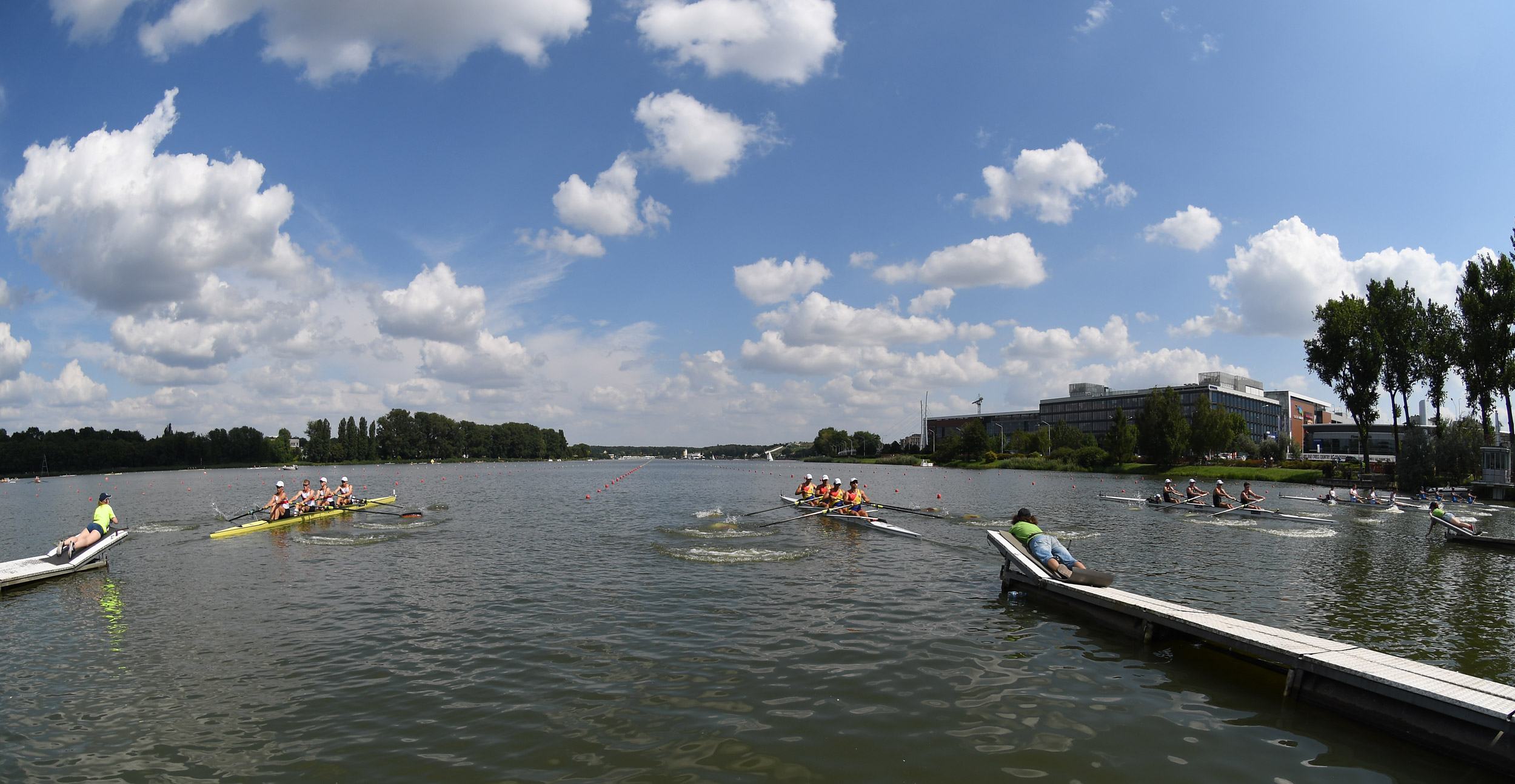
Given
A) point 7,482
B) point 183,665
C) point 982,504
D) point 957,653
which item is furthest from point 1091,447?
point 7,482

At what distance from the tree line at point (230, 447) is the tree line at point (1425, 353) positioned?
163 m

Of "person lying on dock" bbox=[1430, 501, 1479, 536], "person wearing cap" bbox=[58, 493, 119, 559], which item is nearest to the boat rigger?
"person wearing cap" bbox=[58, 493, 119, 559]

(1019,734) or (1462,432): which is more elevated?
(1462,432)

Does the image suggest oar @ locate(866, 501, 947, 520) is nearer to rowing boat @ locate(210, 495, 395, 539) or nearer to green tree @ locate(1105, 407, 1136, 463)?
rowing boat @ locate(210, 495, 395, 539)

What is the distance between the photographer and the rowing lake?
715cm

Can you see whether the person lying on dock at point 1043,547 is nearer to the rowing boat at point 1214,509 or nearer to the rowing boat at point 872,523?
the rowing boat at point 872,523

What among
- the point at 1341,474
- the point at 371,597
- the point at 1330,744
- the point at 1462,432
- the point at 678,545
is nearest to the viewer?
the point at 1330,744

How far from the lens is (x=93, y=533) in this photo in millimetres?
17734

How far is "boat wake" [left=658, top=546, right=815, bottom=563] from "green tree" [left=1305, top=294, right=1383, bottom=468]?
54.1 meters

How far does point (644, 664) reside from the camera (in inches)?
396

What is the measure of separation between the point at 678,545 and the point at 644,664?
11.5 meters

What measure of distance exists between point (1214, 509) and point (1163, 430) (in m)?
55.0

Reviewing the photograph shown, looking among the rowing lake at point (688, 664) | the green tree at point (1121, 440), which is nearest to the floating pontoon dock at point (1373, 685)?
the rowing lake at point (688, 664)

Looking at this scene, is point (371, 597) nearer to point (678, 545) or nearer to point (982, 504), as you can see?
point (678, 545)
